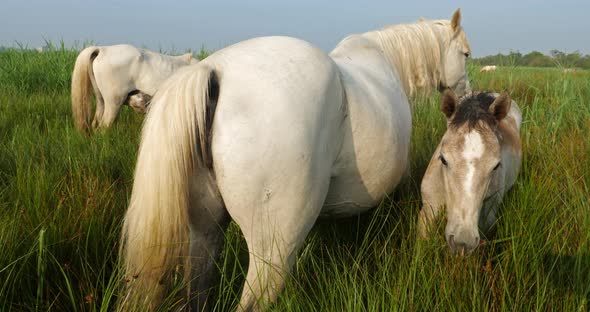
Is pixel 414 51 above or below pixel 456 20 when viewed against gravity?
below

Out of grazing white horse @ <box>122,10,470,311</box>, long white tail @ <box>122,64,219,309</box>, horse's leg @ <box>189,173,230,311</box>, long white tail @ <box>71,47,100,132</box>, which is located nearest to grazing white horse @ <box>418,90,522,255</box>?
grazing white horse @ <box>122,10,470,311</box>

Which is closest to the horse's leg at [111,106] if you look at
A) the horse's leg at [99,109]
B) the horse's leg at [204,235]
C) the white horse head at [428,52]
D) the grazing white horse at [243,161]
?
the horse's leg at [99,109]

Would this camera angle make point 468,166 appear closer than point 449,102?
Yes

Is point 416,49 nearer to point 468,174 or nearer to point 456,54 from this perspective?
point 456,54

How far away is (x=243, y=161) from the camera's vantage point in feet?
5.79

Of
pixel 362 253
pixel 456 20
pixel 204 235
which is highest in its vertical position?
pixel 456 20

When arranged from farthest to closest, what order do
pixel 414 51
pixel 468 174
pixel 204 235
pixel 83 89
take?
pixel 83 89
pixel 414 51
pixel 468 174
pixel 204 235

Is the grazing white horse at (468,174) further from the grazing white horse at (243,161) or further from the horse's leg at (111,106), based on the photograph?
the horse's leg at (111,106)

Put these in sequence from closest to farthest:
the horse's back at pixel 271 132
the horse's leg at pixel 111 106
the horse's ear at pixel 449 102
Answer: the horse's back at pixel 271 132 < the horse's ear at pixel 449 102 < the horse's leg at pixel 111 106

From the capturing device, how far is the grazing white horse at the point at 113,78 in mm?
7067

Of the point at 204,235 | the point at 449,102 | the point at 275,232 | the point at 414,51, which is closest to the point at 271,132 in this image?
the point at 275,232

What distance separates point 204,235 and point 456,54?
383 centimetres

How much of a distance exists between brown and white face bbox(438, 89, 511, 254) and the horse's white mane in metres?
0.98

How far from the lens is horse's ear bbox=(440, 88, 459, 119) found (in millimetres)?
2719
